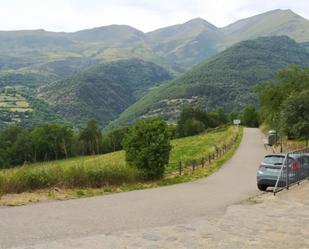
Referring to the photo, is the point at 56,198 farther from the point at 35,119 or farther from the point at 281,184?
the point at 35,119

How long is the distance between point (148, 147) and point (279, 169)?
6250 millimetres

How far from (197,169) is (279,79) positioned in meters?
37.3

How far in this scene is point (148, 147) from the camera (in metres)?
20.9

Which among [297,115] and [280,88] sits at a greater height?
[280,88]

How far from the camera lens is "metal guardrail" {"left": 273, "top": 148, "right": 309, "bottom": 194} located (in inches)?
655

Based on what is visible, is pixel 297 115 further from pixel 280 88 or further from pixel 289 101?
pixel 280 88

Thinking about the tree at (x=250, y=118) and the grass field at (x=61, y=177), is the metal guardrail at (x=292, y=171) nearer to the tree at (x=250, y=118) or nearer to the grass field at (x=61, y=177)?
the grass field at (x=61, y=177)

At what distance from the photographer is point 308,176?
1908 centimetres

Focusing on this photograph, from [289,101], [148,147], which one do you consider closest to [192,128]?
[289,101]

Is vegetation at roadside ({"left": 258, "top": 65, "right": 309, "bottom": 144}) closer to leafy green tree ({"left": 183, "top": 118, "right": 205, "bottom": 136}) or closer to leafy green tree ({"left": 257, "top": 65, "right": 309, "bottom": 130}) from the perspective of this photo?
leafy green tree ({"left": 257, "top": 65, "right": 309, "bottom": 130})

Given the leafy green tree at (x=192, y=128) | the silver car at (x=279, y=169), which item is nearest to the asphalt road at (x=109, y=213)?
the silver car at (x=279, y=169)

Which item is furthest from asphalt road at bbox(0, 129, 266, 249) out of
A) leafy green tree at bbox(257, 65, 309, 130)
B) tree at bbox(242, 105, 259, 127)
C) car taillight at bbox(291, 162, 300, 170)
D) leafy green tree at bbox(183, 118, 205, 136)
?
tree at bbox(242, 105, 259, 127)

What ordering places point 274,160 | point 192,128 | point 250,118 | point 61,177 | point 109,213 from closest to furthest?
1. point 109,213
2. point 61,177
3. point 274,160
4. point 192,128
5. point 250,118

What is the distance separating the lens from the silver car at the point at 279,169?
17.4m
